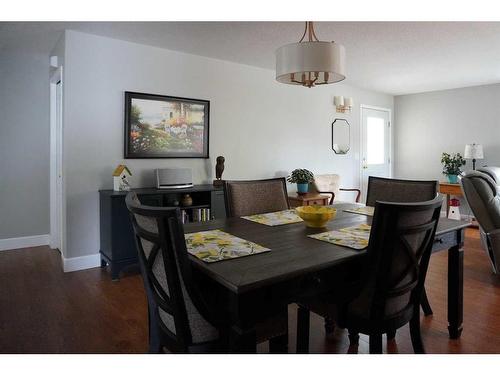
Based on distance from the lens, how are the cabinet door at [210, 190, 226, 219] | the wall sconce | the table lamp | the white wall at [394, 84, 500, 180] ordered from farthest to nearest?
the white wall at [394, 84, 500, 180]
the wall sconce
the table lamp
the cabinet door at [210, 190, 226, 219]

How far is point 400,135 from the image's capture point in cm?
670

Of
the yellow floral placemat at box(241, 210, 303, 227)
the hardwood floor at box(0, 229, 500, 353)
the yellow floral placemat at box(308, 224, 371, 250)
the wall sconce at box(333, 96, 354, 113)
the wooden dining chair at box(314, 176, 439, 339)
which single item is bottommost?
the hardwood floor at box(0, 229, 500, 353)

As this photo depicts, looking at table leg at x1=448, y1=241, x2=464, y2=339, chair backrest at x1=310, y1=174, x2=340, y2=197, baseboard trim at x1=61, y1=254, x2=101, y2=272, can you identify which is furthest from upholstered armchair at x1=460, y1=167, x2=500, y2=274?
baseboard trim at x1=61, y1=254, x2=101, y2=272

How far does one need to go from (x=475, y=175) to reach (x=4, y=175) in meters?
4.90

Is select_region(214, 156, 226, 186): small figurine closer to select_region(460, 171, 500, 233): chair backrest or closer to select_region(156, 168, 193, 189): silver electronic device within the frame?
select_region(156, 168, 193, 189): silver electronic device

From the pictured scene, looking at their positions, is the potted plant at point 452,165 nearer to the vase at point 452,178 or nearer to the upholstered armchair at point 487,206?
the vase at point 452,178

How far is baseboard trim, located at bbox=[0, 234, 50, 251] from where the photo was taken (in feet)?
13.4

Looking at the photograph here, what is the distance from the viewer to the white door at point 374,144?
242 inches

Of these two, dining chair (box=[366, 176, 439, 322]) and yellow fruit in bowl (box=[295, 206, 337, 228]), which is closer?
yellow fruit in bowl (box=[295, 206, 337, 228])

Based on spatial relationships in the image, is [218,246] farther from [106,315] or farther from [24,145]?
[24,145]

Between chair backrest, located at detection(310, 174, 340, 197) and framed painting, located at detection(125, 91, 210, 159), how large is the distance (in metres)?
1.74

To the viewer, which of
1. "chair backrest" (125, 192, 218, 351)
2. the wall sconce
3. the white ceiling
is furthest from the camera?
the wall sconce
